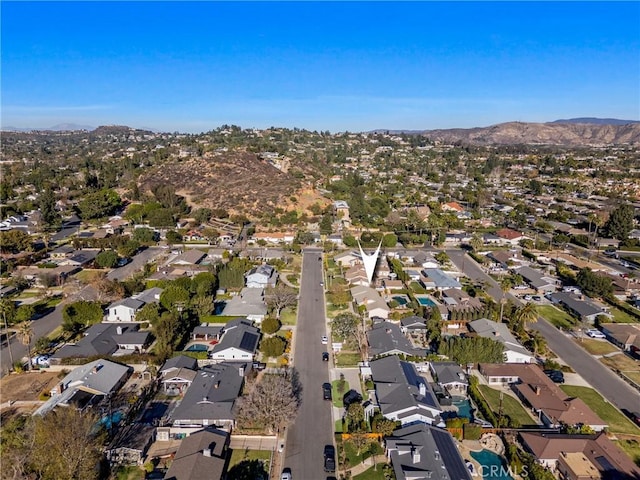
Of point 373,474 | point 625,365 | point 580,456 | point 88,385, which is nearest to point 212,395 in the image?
point 88,385

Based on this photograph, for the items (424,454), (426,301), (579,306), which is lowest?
(426,301)

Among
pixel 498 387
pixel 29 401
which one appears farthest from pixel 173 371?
pixel 498 387

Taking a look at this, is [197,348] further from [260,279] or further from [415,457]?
[415,457]

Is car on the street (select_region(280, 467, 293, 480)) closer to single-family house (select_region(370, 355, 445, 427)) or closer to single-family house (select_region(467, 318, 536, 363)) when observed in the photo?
single-family house (select_region(370, 355, 445, 427))

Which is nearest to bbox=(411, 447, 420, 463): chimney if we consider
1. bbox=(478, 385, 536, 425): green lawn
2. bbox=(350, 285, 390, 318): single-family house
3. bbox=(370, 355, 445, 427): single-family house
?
bbox=(370, 355, 445, 427): single-family house

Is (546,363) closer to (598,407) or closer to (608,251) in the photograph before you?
(598,407)

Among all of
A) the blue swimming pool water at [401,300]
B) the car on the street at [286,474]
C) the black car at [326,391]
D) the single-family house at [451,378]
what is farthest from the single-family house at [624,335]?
the car on the street at [286,474]
